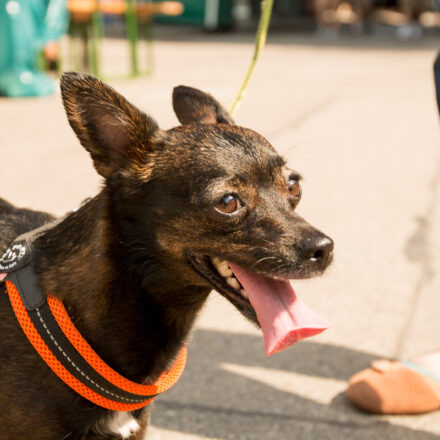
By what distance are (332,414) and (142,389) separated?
107cm

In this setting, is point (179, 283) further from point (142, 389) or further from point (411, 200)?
point (411, 200)

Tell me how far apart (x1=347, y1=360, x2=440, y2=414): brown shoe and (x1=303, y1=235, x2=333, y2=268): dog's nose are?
3.39 ft

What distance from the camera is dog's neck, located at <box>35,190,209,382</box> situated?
212cm

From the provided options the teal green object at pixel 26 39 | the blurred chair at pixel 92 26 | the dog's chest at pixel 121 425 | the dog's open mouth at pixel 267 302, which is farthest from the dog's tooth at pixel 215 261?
the blurred chair at pixel 92 26

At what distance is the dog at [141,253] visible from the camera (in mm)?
2086

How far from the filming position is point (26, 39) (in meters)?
8.38

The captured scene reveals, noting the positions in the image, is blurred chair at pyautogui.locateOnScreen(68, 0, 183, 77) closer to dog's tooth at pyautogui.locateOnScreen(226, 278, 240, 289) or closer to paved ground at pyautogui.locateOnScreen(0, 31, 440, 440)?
paved ground at pyautogui.locateOnScreen(0, 31, 440, 440)

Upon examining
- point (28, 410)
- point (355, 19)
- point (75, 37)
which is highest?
point (28, 410)

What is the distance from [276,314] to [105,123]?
760 millimetres

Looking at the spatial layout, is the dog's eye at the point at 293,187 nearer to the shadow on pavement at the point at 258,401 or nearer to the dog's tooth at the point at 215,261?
the dog's tooth at the point at 215,261

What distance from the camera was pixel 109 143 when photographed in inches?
87.2

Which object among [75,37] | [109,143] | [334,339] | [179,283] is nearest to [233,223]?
[179,283]

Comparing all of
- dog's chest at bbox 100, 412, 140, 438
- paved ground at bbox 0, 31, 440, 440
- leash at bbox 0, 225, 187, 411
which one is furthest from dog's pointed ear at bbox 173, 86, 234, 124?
dog's chest at bbox 100, 412, 140, 438

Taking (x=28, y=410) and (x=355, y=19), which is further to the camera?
(x=355, y=19)
